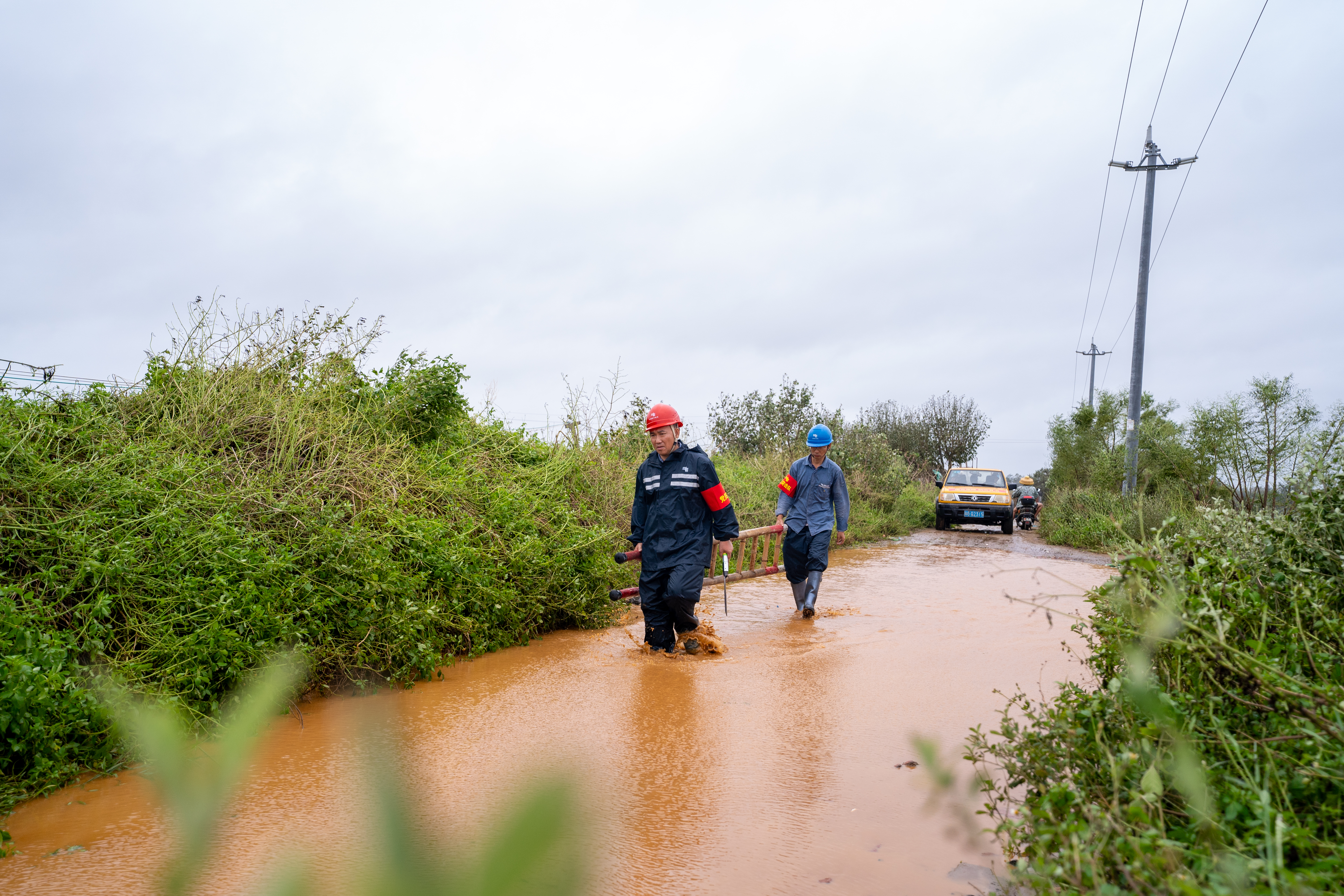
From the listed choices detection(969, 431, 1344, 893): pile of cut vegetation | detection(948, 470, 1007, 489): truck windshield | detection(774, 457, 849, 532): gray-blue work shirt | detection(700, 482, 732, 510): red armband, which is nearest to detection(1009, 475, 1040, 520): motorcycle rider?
detection(948, 470, 1007, 489): truck windshield

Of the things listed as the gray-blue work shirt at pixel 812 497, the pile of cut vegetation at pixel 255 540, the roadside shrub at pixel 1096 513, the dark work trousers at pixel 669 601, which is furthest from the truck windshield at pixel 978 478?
the dark work trousers at pixel 669 601

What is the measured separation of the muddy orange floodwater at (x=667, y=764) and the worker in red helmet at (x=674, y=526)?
14.4 inches

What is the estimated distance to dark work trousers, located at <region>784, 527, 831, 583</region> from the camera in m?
9.16

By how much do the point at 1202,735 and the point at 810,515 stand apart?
674 cm

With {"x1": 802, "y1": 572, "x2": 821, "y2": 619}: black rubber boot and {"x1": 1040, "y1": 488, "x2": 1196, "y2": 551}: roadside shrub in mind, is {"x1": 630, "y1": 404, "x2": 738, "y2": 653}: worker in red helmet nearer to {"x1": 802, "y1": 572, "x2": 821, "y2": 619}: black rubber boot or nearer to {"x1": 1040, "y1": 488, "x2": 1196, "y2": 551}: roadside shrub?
{"x1": 802, "y1": 572, "x2": 821, "y2": 619}: black rubber boot

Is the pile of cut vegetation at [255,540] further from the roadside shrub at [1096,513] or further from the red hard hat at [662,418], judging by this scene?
the roadside shrub at [1096,513]

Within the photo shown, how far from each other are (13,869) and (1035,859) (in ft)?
12.5

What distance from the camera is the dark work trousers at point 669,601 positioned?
287 inches

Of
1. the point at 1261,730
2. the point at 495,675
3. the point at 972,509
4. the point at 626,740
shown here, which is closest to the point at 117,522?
the point at 495,675

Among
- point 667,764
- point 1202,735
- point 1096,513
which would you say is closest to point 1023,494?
point 1096,513

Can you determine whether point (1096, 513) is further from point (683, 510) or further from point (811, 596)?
A: point (683, 510)

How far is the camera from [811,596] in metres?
9.33

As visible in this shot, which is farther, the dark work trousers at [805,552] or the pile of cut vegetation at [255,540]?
the dark work trousers at [805,552]

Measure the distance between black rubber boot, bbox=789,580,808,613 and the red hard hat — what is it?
107 inches
